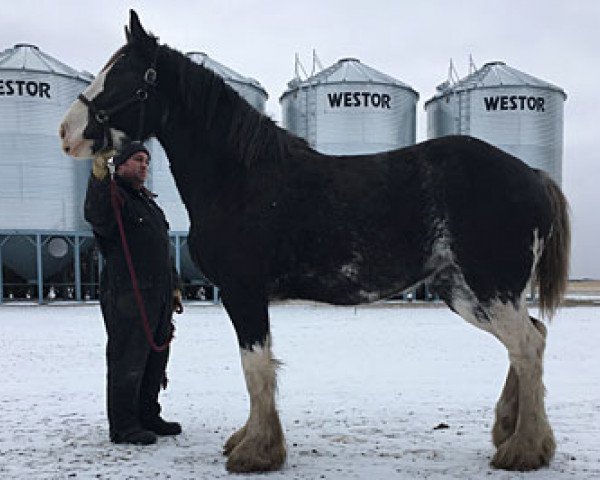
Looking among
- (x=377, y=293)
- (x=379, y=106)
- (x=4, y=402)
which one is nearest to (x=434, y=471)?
(x=377, y=293)

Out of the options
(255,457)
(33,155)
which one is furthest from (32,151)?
(255,457)

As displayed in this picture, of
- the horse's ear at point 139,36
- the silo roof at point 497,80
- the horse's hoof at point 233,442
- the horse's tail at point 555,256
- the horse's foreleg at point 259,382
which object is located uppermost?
the silo roof at point 497,80

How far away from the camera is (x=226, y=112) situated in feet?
10.8

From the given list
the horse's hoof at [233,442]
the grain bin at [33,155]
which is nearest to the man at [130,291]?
the horse's hoof at [233,442]

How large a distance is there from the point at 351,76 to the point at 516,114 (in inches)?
244

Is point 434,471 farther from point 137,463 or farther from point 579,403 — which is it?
point 579,403

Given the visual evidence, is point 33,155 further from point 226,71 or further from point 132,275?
point 132,275

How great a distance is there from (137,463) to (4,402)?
7.27ft

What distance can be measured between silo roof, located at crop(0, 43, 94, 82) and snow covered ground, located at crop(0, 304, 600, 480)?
13144 mm

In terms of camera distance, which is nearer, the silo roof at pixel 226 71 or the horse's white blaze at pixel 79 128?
the horse's white blaze at pixel 79 128

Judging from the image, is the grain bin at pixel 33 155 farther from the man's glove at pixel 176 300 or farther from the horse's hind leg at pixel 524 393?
the horse's hind leg at pixel 524 393

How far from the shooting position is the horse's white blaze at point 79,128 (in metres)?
3.15

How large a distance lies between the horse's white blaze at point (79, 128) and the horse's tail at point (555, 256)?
8.37 ft

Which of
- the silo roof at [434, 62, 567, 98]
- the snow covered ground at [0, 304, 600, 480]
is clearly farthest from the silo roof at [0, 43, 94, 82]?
the silo roof at [434, 62, 567, 98]
